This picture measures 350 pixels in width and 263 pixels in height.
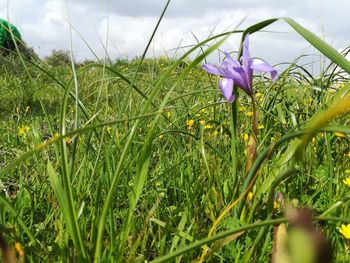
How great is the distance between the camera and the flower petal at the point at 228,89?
106cm

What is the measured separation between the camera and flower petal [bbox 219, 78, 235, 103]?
3.47 ft

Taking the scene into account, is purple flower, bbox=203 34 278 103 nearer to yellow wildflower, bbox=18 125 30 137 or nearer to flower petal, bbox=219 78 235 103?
flower petal, bbox=219 78 235 103

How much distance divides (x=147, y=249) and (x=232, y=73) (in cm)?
43

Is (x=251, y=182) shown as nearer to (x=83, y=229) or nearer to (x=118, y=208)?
(x=83, y=229)

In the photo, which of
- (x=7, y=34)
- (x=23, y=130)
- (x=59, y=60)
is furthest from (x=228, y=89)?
(x=59, y=60)

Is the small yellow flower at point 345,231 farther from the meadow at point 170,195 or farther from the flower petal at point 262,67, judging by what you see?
the flower petal at point 262,67

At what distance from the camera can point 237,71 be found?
1.09 metres

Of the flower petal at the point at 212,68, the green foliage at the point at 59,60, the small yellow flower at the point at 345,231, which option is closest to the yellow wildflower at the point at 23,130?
the green foliage at the point at 59,60

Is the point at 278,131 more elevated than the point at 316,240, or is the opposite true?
the point at 316,240

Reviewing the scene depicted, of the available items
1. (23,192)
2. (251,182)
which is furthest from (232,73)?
(23,192)

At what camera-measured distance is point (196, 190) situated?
132 cm

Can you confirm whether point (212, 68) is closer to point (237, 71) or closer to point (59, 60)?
point (237, 71)

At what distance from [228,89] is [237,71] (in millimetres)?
54

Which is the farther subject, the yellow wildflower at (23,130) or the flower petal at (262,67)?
the yellow wildflower at (23,130)
